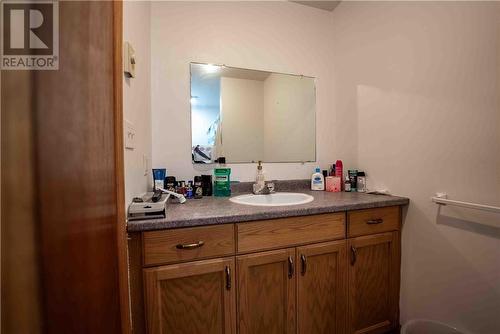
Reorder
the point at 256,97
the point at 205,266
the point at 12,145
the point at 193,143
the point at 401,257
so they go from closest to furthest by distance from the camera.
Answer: the point at 12,145 → the point at 205,266 → the point at 401,257 → the point at 193,143 → the point at 256,97

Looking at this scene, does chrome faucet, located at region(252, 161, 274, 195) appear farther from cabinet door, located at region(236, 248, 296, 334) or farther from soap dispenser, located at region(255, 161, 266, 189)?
cabinet door, located at region(236, 248, 296, 334)

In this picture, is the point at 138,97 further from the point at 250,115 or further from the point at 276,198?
the point at 276,198

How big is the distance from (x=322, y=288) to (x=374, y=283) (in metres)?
0.37

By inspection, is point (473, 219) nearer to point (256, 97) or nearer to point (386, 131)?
point (386, 131)

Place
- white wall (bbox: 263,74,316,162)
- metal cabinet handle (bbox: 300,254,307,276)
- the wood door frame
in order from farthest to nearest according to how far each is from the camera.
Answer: white wall (bbox: 263,74,316,162), metal cabinet handle (bbox: 300,254,307,276), the wood door frame

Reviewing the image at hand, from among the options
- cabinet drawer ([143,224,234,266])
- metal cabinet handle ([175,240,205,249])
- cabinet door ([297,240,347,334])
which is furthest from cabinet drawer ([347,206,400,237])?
metal cabinet handle ([175,240,205,249])

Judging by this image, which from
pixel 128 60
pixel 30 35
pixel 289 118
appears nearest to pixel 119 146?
pixel 30 35

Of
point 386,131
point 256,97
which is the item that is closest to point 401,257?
point 386,131

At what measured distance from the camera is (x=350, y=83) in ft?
5.54

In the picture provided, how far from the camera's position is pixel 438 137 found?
118cm

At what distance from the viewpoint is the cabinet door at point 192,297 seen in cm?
87

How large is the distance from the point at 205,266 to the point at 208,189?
0.57 m

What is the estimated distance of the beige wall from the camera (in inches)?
61.6

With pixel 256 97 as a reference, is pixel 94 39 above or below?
below
